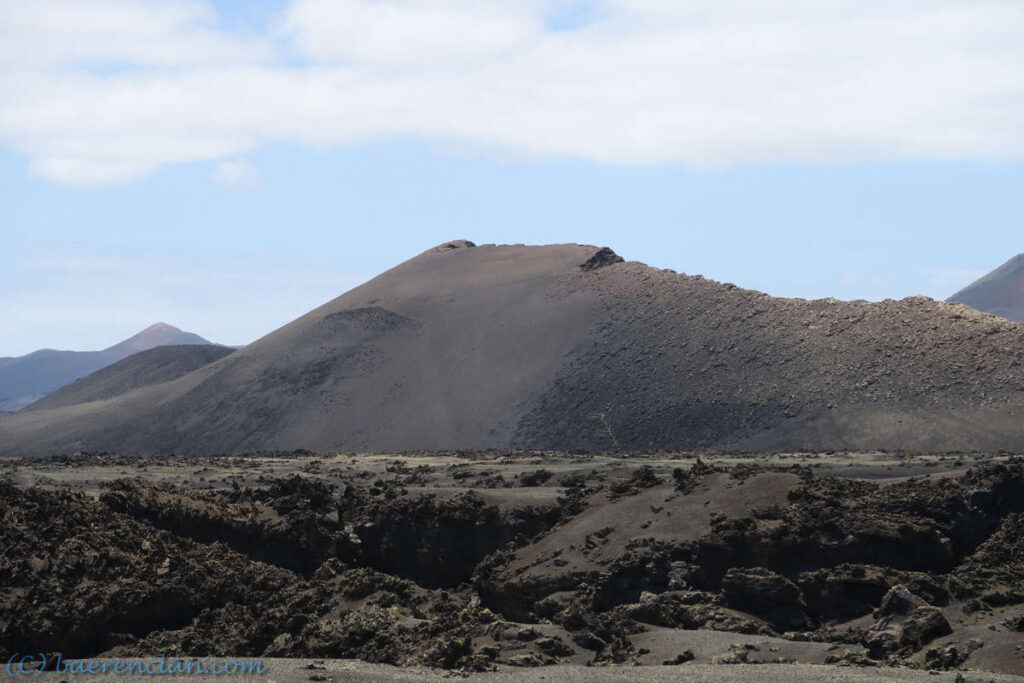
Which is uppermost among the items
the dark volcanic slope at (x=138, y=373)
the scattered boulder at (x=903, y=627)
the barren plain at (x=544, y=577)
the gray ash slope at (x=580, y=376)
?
the dark volcanic slope at (x=138, y=373)

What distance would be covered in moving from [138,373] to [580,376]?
57.2 metres

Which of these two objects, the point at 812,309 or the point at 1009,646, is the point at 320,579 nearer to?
the point at 1009,646

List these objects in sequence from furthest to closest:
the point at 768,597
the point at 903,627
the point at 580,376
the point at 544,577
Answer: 1. the point at 580,376
2. the point at 544,577
3. the point at 768,597
4. the point at 903,627

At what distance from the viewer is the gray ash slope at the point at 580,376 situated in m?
68.4

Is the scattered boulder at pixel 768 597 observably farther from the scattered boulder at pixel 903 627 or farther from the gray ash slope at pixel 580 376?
the gray ash slope at pixel 580 376

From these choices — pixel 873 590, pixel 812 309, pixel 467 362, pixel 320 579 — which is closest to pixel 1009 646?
pixel 873 590

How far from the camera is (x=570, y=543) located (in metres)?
31.7

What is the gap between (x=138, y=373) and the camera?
Result: 400 feet

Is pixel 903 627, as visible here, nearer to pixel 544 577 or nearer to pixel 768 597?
pixel 768 597

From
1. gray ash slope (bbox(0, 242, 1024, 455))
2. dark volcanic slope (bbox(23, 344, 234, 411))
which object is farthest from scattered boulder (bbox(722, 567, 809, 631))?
dark volcanic slope (bbox(23, 344, 234, 411))

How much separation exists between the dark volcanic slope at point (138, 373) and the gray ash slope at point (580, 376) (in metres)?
11.4

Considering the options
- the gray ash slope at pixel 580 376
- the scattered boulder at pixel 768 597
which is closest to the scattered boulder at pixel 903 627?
the scattered boulder at pixel 768 597

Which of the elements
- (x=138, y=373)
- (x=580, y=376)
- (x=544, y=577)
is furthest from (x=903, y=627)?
(x=138, y=373)

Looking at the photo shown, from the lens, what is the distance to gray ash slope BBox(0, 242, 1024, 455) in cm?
6844
